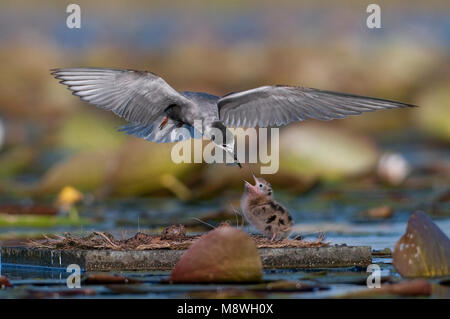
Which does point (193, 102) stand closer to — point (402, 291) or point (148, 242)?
point (148, 242)

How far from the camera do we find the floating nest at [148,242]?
6531 mm

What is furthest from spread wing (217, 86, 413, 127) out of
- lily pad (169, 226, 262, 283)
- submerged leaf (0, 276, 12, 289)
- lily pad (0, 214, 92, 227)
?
lily pad (0, 214, 92, 227)

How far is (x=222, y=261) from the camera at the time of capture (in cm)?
586

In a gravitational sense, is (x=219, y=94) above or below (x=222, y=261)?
above

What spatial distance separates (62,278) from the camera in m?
6.24

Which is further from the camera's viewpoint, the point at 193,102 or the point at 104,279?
the point at 193,102

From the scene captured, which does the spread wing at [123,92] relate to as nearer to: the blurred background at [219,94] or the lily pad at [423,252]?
the lily pad at [423,252]

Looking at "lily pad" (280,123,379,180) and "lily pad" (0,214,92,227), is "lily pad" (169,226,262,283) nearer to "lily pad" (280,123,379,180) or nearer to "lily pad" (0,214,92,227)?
"lily pad" (0,214,92,227)

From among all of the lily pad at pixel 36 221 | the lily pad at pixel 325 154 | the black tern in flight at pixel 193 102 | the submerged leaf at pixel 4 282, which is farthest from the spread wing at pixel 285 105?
the lily pad at pixel 325 154

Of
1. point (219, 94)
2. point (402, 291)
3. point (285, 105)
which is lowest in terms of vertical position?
point (402, 291)

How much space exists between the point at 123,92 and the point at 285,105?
1125 millimetres

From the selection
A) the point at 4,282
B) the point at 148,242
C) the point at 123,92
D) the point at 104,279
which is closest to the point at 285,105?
the point at 123,92

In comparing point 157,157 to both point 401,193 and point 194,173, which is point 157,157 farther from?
point 401,193

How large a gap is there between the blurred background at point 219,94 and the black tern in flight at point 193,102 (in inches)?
83.1
